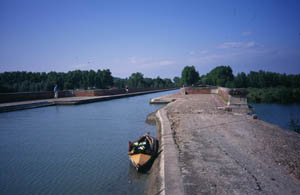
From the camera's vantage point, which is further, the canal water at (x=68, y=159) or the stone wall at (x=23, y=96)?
the stone wall at (x=23, y=96)

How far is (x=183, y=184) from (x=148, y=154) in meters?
2.73

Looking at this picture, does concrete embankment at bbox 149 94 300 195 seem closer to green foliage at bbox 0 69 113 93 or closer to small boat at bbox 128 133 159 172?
small boat at bbox 128 133 159 172

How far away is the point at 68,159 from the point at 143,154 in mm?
2772

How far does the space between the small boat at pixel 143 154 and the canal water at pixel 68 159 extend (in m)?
0.28

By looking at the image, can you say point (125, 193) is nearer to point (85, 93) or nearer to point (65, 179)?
point (65, 179)

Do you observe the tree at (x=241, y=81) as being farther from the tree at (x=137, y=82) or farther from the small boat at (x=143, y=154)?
the small boat at (x=143, y=154)

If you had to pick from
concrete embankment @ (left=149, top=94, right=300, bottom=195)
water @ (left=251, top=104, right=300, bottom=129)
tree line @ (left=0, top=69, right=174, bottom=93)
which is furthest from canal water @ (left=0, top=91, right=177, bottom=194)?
tree line @ (left=0, top=69, right=174, bottom=93)

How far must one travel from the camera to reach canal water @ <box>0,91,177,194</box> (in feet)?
18.8

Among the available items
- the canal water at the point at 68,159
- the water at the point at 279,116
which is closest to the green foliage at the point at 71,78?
the canal water at the point at 68,159

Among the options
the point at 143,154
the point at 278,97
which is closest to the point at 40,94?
the point at 143,154

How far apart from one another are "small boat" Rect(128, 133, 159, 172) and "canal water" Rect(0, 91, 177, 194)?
Result: 281 millimetres

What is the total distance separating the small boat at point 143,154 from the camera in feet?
21.1

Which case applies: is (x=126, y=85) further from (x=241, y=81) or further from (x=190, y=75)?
(x=190, y=75)

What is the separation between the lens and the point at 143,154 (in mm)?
6762
